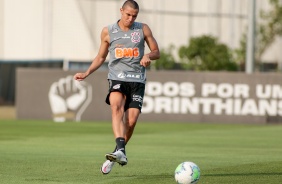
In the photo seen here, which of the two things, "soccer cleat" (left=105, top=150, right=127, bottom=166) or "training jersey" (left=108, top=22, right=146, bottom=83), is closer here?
"soccer cleat" (left=105, top=150, right=127, bottom=166)

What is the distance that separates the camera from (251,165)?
47.9 feet

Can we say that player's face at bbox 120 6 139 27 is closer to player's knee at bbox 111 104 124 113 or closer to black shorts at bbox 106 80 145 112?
black shorts at bbox 106 80 145 112

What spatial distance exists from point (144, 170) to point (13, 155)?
3313 millimetres

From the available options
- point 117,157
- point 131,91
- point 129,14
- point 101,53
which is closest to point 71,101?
point 101,53

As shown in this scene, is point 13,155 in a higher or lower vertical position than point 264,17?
lower

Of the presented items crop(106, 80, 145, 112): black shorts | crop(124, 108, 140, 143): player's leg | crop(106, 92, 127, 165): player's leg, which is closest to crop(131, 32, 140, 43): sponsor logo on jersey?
crop(106, 80, 145, 112): black shorts

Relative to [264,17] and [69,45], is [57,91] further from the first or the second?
[264,17]

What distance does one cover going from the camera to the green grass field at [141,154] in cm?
1253

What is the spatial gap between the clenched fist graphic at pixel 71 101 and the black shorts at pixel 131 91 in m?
19.5

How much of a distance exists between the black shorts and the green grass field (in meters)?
0.94

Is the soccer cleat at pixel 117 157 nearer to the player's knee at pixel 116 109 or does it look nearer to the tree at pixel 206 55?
the player's knee at pixel 116 109

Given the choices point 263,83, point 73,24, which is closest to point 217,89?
point 263,83

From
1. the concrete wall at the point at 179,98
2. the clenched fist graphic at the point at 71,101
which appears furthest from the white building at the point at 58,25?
the clenched fist graphic at the point at 71,101

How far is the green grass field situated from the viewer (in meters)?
12.5
